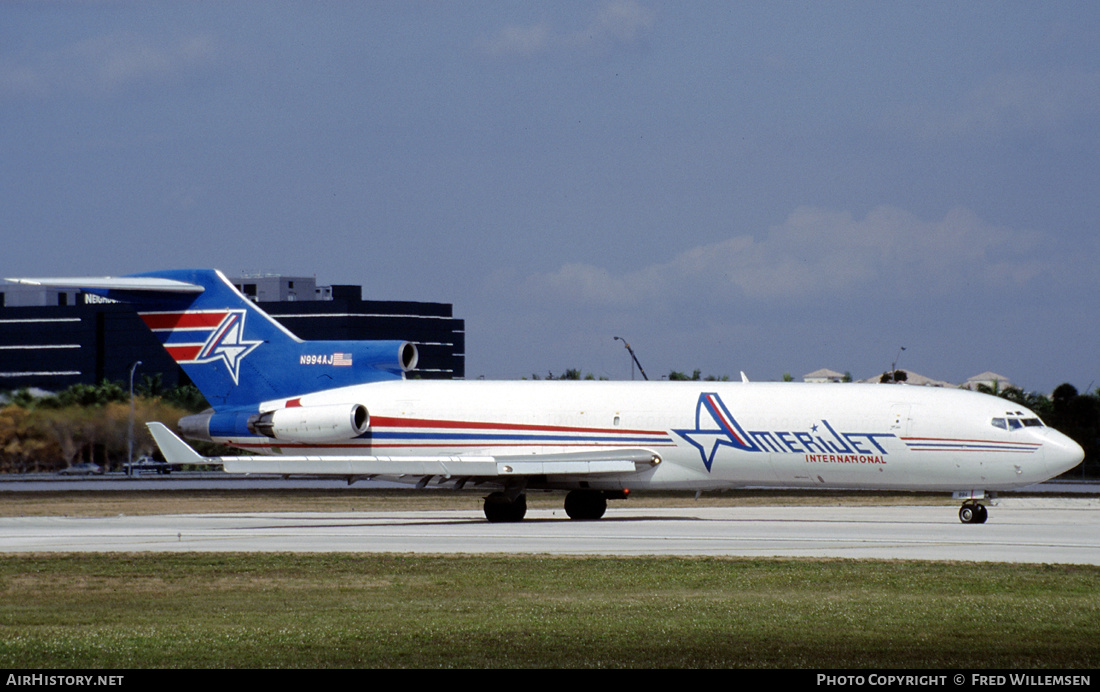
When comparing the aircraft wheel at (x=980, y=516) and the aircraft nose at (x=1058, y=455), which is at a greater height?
the aircraft nose at (x=1058, y=455)

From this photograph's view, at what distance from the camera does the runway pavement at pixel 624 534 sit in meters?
30.6

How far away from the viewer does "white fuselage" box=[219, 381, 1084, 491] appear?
39.2 metres

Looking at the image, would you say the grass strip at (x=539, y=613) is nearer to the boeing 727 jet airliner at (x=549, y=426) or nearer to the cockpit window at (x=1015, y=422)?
the boeing 727 jet airliner at (x=549, y=426)

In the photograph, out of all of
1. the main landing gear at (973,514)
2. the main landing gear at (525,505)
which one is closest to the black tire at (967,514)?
the main landing gear at (973,514)

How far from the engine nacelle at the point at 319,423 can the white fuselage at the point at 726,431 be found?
0.99ft

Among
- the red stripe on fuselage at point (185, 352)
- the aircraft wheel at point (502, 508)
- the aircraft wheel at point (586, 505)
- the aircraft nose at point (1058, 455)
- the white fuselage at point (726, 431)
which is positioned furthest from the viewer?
the red stripe on fuselage at point (185, 352)

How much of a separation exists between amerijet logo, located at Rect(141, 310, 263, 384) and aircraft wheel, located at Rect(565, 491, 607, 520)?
12.5 meters

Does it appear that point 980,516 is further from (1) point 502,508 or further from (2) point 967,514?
(1) point 502,508

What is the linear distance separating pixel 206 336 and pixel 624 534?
1990 centimetres

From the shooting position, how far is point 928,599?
21391mm

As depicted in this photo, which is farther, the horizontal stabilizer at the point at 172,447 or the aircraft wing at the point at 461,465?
the aircraft wing at the point at 461,465

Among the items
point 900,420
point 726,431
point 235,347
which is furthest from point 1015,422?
point 235,347

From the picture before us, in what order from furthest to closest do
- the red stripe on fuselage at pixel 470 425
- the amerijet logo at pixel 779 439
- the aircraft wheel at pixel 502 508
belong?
the red stripe on fuselage at pixel 470 425 → the aircraft wheel at pixel 502 508 → the amerijet logo at pixel 779 439
